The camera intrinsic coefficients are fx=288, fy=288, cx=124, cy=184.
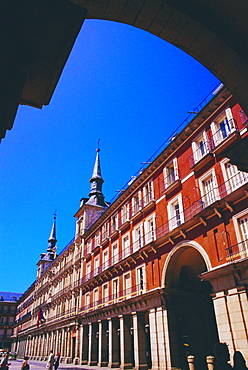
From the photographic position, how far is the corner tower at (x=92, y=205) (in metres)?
42.7

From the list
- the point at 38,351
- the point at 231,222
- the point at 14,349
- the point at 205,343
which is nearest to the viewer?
the point at 231,222

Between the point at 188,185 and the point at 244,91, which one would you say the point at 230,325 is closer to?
the point at 188,185

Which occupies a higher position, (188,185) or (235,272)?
(188,185)

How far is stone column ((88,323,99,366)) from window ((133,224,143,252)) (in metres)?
12.4

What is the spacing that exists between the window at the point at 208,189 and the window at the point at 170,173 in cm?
313

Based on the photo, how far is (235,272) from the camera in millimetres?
14500

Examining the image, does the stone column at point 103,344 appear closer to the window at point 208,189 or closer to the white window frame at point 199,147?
the window at point 208,189

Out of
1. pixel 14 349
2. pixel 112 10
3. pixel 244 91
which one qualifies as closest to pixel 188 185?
pixel 244 91

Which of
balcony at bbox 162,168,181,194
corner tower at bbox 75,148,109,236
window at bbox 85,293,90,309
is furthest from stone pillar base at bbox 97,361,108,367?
balcony at bbox 162,168,181,194

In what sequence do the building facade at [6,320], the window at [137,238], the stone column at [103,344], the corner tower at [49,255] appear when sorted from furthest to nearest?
the building facade at [6,320]
the corner tower at [49,255]
the stone column at [103,344]
the window at [137,238]

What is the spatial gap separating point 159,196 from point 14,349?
89.1 m

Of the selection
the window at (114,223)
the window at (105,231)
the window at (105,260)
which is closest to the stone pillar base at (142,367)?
the window at (105,260)

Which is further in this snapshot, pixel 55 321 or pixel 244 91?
pixel 55 321

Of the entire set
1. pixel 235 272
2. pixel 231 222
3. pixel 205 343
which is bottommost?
pixel 205 343
